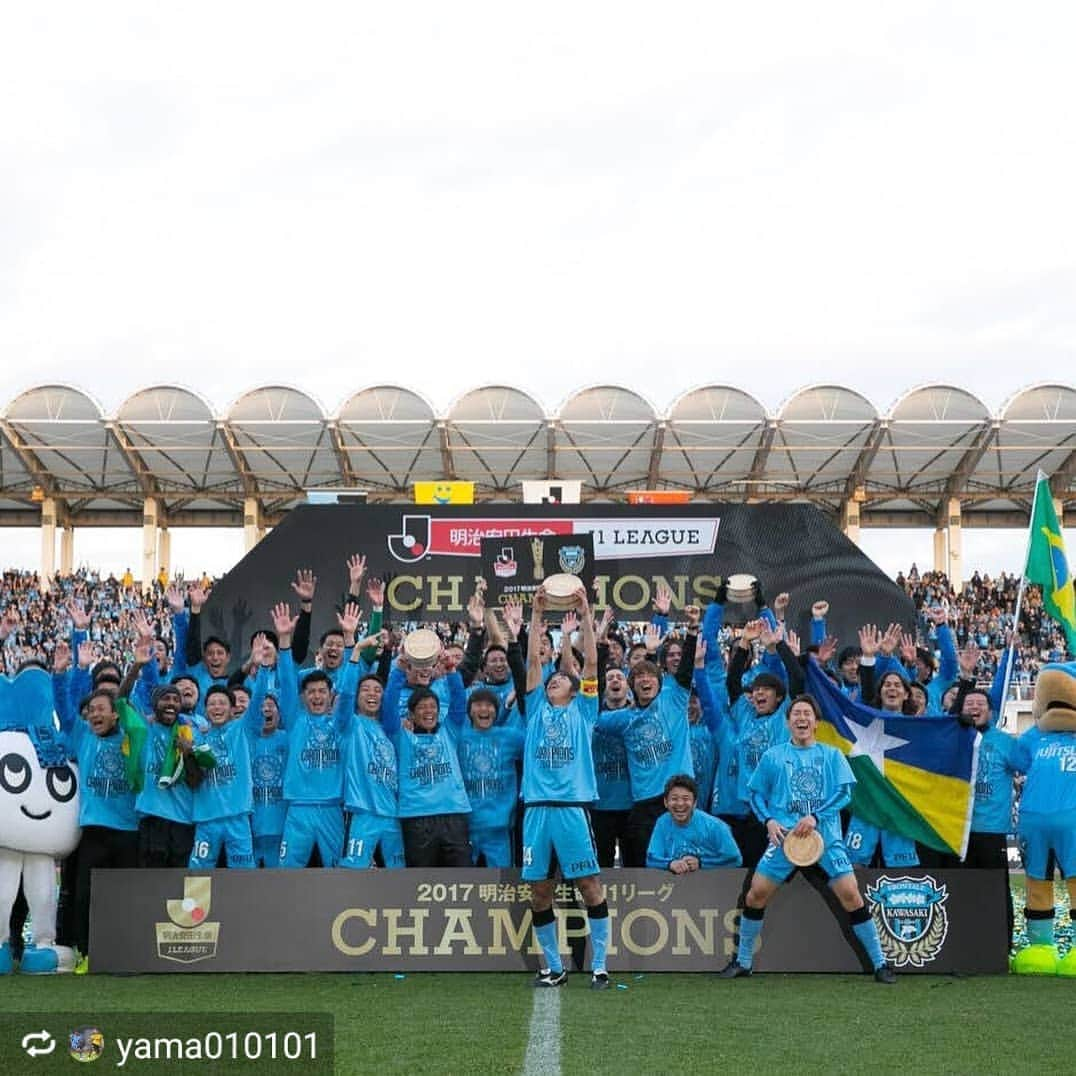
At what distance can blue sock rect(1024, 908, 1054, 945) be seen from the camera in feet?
29.2

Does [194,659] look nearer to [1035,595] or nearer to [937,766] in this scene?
[937,766]

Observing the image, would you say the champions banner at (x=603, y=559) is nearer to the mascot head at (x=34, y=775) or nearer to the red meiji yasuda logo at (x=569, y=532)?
the red meiji yasuda logo at (x=569, y=532)

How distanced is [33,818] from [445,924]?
2.71 meters

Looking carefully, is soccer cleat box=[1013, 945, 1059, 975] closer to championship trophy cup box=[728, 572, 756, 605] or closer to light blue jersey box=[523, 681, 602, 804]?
light blue jersey box=[523, 681, 602, 804]

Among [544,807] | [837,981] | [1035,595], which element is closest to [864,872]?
[837,981]

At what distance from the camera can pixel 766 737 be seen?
9391 millimetres

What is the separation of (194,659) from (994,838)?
240 inches

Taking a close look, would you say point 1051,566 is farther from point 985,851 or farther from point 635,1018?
point 635,1018

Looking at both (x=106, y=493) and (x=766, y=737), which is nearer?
(x=766, y=737)

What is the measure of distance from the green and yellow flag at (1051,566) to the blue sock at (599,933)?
4305 millimetres

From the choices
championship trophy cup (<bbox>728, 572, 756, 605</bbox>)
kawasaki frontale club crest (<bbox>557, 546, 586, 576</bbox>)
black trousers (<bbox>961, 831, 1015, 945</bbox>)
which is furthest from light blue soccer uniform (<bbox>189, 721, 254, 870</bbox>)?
black trousers (<bbox>961, 831, 1015, 945</bbox>)

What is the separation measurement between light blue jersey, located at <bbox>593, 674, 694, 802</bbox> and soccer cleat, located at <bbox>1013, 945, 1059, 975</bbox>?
2.35 meters

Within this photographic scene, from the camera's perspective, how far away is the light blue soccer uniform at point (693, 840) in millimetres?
8773

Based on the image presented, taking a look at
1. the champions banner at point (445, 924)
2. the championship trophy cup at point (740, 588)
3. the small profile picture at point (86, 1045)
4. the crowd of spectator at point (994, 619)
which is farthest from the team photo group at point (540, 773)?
the crowd of spectator at point (994, 619)
